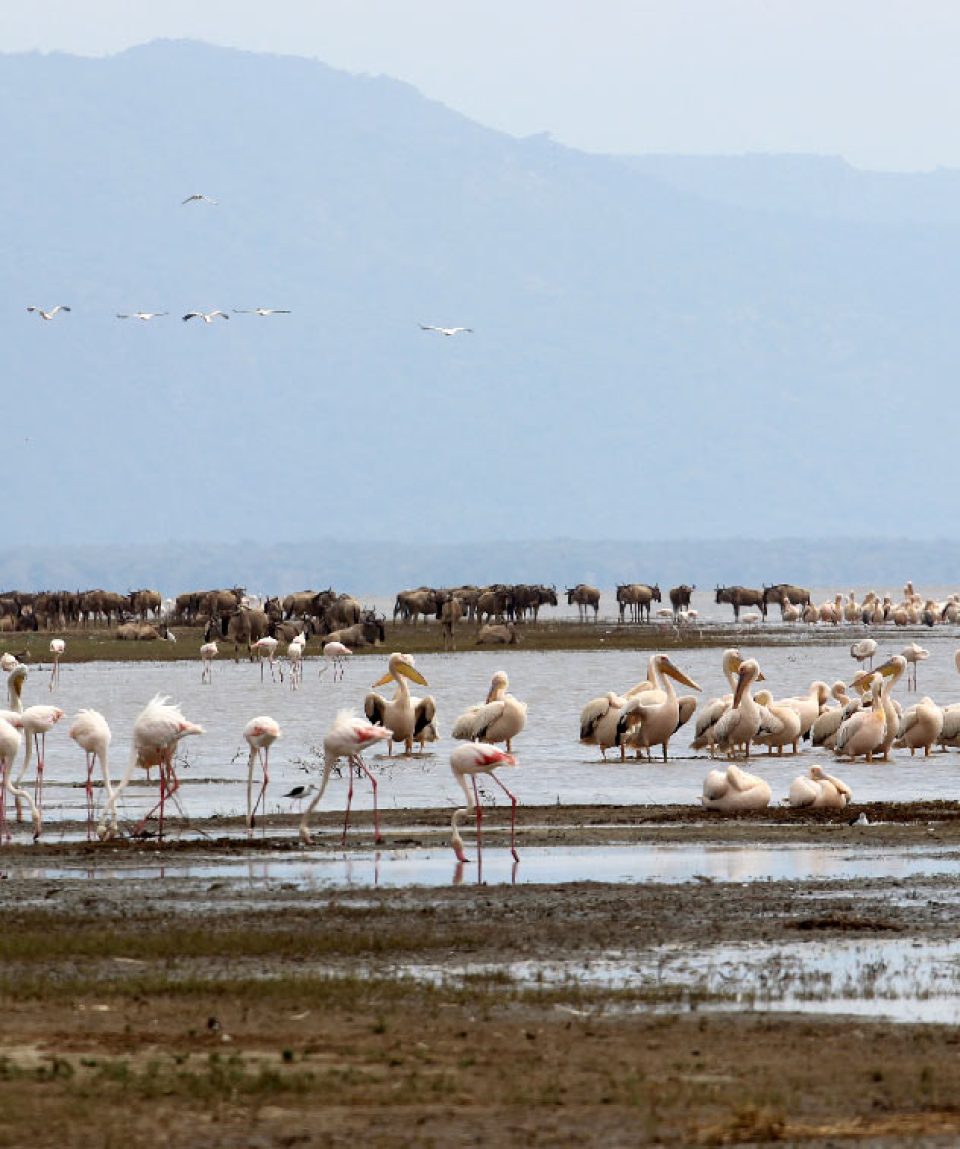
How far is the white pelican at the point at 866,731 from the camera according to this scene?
2789 cm

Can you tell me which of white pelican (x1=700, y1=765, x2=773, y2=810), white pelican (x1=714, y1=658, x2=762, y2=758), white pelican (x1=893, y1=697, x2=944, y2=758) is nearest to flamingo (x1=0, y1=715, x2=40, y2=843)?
white pelican (x1=700, y1=765, x2=773, y2=810)

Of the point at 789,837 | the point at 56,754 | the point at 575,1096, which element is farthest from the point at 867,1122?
the point at 56,754

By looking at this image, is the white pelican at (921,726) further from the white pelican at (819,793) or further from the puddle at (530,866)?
the puddle at (530,866)

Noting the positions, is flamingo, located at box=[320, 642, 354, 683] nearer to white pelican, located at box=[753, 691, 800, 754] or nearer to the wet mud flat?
white pelican, located at box=[753, 691, 800, 754]

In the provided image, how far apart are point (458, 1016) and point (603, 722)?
18.3m

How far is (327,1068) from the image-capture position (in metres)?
10.2

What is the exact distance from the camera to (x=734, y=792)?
21.8m

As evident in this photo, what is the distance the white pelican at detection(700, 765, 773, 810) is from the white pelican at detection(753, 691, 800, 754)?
6.89 m

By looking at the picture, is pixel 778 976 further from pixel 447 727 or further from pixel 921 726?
pixel 447 727

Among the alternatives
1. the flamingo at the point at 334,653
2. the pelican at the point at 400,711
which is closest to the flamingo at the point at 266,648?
the flamingo at the point at 334,653

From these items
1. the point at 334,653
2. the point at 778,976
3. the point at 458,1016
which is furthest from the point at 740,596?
the point at 458,1016

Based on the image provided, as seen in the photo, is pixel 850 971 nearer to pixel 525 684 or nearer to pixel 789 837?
pixel 789 837

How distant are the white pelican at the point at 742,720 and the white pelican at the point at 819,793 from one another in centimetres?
549

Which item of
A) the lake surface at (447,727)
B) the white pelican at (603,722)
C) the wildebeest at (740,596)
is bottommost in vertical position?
the lake surface at (447,727)
